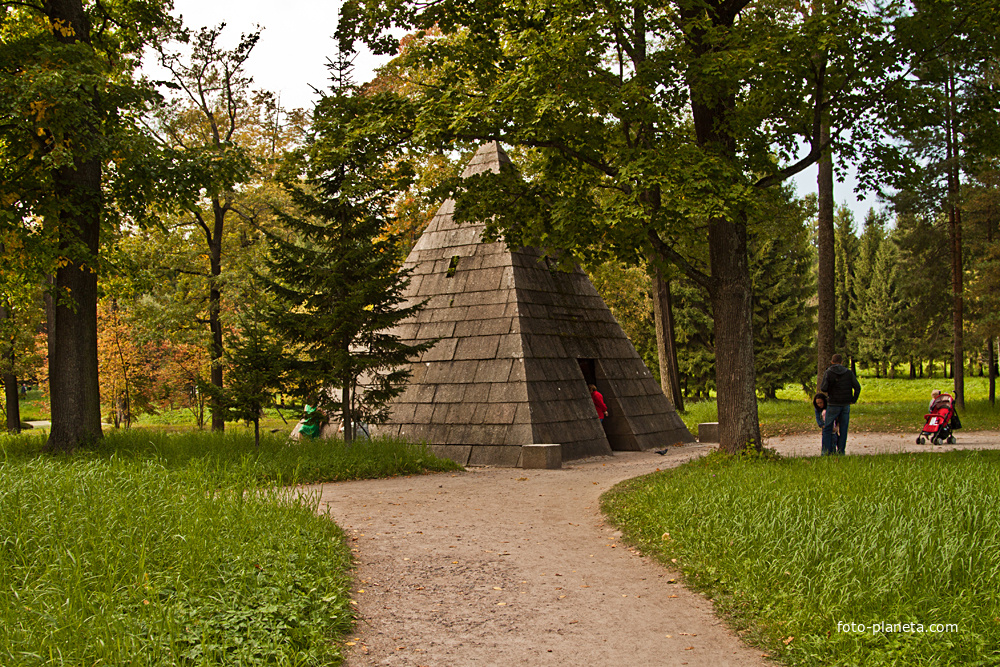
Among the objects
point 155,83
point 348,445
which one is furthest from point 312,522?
point 155,83

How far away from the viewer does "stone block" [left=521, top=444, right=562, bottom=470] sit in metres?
12.3

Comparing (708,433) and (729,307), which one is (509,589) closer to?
(729,307)

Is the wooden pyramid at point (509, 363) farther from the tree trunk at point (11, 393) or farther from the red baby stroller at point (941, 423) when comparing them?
the tree trunk at point (11, 393)

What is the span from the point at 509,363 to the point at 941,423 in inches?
370

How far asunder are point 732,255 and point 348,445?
6903 millimetres

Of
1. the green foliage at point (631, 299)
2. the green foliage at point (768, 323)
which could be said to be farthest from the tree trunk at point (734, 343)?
the green foliage at point (768, 323)

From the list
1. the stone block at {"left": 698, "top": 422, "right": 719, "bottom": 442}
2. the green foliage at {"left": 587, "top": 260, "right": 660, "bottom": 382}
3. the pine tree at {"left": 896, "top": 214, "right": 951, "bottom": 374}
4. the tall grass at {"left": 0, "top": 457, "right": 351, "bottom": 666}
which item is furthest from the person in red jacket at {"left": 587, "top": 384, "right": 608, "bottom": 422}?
the pine tree at {"left": 896, "top": 214, "right": 951, "bottom": 374}

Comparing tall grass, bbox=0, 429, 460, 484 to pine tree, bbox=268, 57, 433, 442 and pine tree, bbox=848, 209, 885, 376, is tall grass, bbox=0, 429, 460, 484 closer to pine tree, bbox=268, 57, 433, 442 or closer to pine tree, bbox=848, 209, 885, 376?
pine tree, bbox=268, 57, 433, 442

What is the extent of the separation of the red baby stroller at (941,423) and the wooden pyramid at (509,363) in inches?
195

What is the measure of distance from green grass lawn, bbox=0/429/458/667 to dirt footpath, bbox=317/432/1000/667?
1.38 ft

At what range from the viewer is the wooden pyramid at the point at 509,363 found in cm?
1323

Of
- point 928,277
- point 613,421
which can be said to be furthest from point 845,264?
point 613,421

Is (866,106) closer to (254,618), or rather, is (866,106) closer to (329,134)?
(329,134)

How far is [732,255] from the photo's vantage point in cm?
1103
